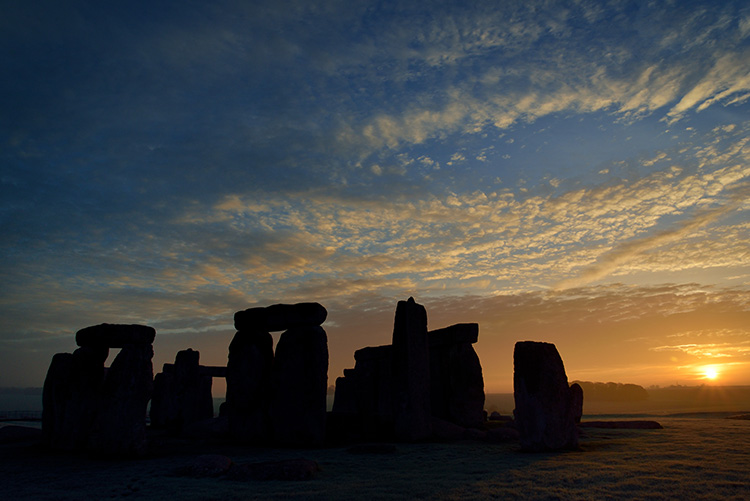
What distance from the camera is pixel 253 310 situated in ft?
50.2

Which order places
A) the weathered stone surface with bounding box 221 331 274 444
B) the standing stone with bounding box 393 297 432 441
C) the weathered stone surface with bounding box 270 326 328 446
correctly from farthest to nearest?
the weathered stone surface with bounding box 221 331 274 444 < the standing stone with bounding box 393 297 432 441 < the weathered stone surface with bounding box 270 326 328 446

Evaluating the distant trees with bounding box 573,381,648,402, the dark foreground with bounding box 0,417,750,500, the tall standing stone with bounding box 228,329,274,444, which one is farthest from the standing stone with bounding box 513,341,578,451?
the distant trees with bounding box 573,381,648,402

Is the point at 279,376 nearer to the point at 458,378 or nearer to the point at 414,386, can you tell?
the point at 414,386

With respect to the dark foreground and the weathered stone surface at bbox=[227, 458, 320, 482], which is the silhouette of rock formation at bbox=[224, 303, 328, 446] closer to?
the dark foreground

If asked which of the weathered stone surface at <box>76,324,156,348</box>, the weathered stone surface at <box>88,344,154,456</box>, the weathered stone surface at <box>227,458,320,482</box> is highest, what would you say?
the weathered stone surface at <box>76,324,156,348</box>

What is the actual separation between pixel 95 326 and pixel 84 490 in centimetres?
Result: 606

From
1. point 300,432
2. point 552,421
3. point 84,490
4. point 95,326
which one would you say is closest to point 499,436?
point 552,421

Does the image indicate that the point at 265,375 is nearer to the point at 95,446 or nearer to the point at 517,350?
the point at 95,446

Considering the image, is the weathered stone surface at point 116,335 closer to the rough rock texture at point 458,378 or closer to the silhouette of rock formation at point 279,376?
the silhouette of rock formation at point 279,376

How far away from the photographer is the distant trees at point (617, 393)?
71.8 metres

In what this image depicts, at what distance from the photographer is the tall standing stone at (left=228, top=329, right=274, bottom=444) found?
14234 millimetres

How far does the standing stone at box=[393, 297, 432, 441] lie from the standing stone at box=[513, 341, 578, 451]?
3703 millimetres

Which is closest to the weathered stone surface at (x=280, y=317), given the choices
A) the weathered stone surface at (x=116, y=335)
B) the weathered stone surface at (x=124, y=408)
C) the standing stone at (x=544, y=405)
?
the weathered stone surface at (x=116, y=335)

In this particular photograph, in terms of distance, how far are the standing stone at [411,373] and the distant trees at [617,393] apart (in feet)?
224
